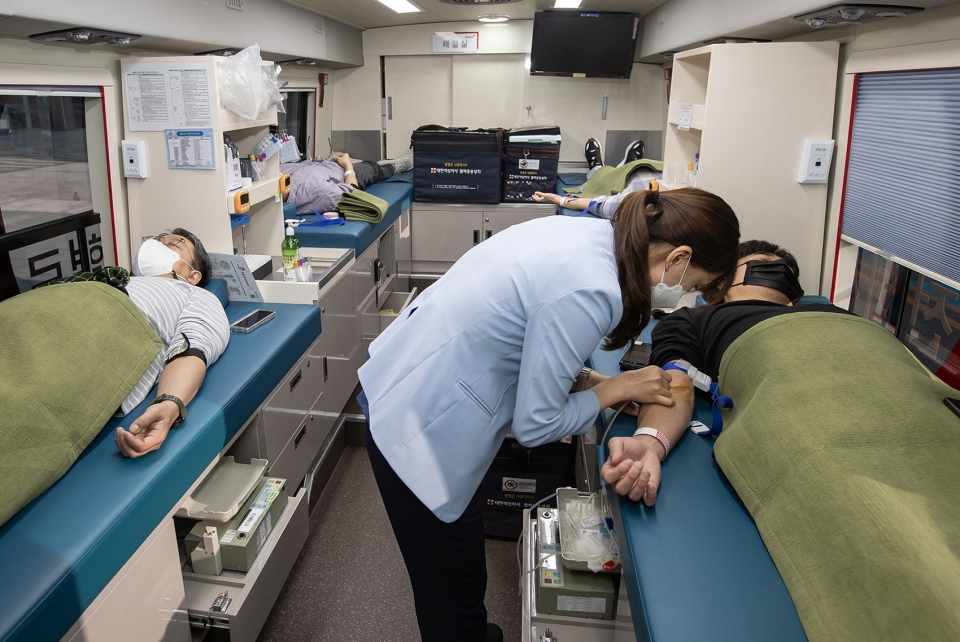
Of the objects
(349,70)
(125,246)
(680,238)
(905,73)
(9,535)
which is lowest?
(9,535)

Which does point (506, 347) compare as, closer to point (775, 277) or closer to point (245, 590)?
point (245, 590)

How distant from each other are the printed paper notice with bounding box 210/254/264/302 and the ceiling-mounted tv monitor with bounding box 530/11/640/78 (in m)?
4.00

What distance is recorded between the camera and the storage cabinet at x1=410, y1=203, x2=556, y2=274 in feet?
17.4

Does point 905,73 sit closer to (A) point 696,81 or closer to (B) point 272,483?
(A) point 696,81

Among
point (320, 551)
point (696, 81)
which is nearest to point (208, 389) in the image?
point (320, 551)

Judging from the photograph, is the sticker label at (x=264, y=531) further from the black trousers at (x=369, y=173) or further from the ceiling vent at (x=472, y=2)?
the ceiling vent at (x=472, y=2)

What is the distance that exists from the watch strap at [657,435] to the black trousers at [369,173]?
368 centimetres

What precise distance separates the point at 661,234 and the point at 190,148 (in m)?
2.20

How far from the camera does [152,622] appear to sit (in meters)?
1.59

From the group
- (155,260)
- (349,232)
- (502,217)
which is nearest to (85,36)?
(155,260)

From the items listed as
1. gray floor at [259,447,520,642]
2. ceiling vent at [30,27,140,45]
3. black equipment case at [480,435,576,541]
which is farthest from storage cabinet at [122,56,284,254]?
black equipment case at [480,435,576,541]

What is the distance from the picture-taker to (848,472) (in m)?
1.26

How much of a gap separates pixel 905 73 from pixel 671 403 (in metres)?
1.71

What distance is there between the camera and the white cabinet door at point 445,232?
17.6 feet
